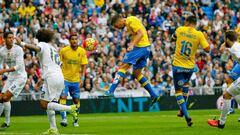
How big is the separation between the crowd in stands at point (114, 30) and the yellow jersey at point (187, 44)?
12.4m

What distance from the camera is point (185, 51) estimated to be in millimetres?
19969

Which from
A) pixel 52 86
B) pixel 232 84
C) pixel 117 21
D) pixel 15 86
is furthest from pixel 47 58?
pixel 232 84

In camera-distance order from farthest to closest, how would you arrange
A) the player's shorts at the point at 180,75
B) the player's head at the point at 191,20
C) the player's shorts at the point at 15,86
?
the player's shorts at the point at 15,86 → the player's shorts at the point at 180,75 → the player's head at the point at 191,20

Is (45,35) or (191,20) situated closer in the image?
(45,35)

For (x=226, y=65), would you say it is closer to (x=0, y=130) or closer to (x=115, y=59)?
(x=115, y=59)

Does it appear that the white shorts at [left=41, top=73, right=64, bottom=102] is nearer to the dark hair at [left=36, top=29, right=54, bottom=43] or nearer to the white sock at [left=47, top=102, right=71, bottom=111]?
the white sock at [left=47, top=102, right=71, bottom=111]

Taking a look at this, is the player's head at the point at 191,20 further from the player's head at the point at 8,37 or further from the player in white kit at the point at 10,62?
the player's head at the point at 8,37

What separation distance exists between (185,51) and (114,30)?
668 inches

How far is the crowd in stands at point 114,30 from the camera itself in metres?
33.6

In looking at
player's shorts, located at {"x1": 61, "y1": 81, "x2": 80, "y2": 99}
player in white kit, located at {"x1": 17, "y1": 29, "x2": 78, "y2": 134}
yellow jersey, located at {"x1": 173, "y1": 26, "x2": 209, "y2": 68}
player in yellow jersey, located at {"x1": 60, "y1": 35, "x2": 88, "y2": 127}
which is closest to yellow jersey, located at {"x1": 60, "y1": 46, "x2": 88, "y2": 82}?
player in yellow jersey, located at {"x1": 60, "y1": 35, "x2": 88, "y2": 127}

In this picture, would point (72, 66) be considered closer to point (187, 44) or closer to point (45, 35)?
point (187, 44)

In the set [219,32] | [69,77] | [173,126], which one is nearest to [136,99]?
[219,32]

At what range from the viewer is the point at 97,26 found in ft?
120

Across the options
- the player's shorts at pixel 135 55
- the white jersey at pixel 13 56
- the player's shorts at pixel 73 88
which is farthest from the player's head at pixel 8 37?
the player's shorts at pixel 135 55
